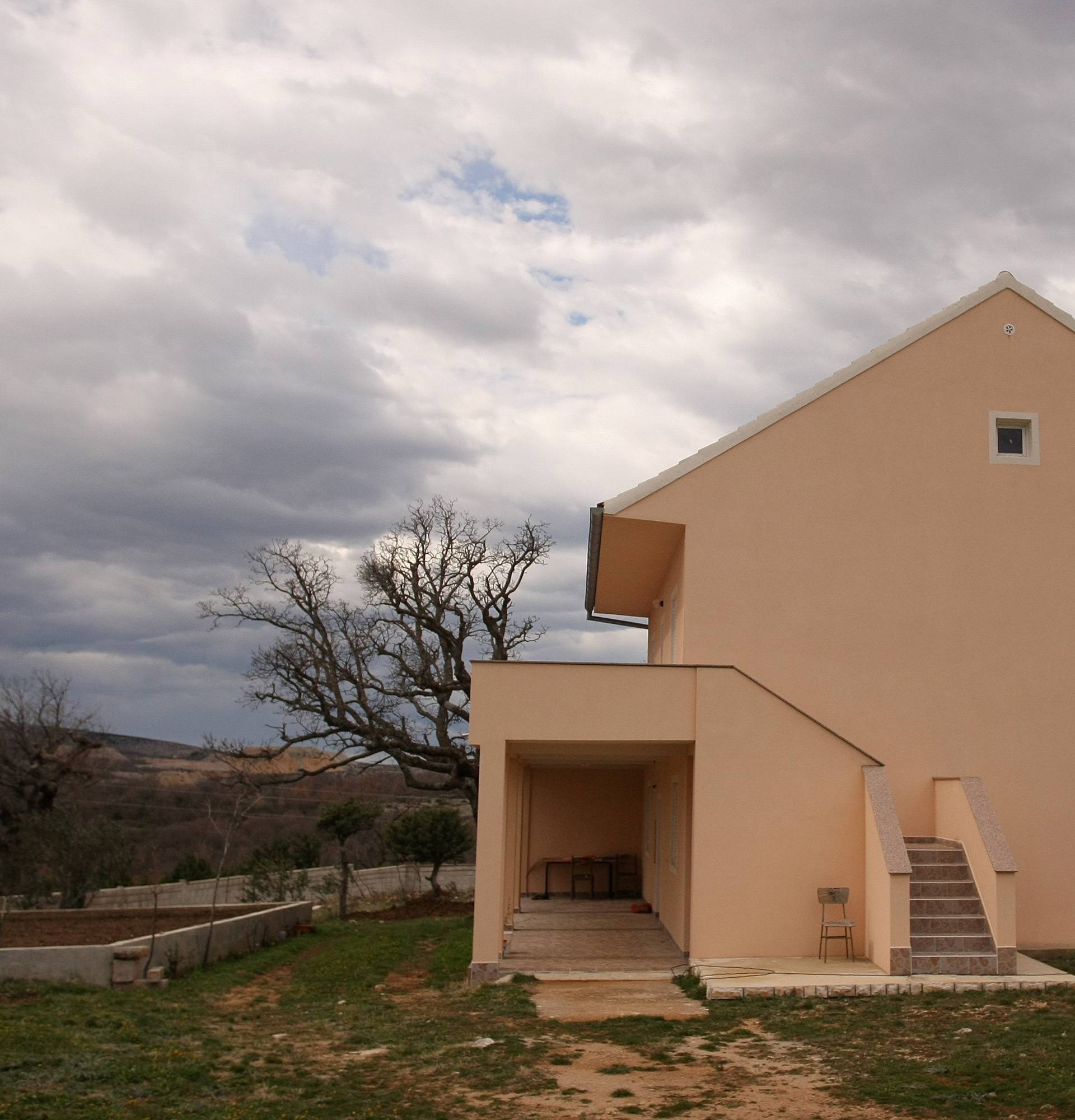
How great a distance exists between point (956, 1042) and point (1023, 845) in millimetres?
5889

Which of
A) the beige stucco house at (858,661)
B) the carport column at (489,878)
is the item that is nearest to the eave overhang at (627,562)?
the beige stucco house at (858,661)

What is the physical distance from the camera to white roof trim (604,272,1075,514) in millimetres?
13883

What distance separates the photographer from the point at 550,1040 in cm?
920

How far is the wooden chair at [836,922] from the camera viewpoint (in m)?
12.0

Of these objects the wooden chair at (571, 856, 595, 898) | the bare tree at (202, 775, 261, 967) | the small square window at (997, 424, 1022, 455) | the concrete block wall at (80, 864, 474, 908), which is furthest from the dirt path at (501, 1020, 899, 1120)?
the concrete block wall at (80, 864, 474, 908)

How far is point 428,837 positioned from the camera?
25984 millimetres

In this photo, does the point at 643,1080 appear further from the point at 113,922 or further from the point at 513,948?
the point at 113,922

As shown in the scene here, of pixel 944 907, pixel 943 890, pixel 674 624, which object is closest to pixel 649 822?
pixel 674 624

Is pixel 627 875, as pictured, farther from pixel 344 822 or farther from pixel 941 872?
pixel 941 872

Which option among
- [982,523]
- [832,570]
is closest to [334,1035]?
[832,570]

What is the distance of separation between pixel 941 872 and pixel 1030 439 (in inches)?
235

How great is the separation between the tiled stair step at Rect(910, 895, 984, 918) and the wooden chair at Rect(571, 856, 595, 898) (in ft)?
34.3

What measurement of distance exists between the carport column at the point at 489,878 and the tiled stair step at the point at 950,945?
456cm

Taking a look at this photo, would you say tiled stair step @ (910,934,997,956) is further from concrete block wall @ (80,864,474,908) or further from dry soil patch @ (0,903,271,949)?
concrete block wall @ (80,864,474,908)
